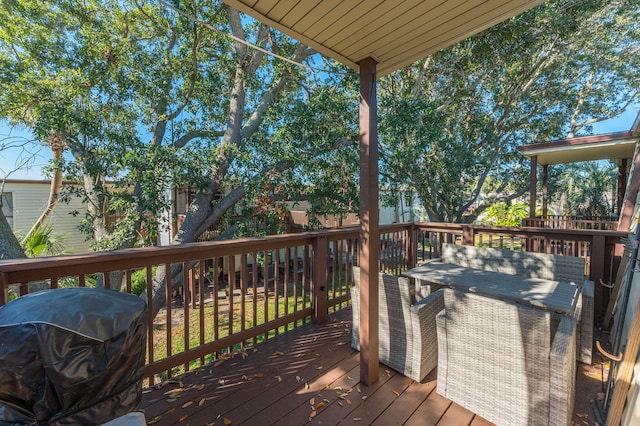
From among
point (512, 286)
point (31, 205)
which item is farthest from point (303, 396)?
point (31, 205)

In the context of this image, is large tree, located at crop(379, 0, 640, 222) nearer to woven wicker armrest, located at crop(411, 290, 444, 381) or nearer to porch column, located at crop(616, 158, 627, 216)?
porch column, located at crop(616, 158, 627, 216)

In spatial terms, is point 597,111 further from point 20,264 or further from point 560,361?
point 20,264

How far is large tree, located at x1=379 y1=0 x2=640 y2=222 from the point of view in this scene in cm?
625

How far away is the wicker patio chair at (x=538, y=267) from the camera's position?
2.55 metres

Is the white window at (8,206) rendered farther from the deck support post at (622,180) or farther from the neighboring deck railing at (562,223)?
the deck support post at (622,180)

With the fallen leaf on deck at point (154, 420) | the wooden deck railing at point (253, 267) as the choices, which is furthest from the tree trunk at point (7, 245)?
the fallen leaf on deck at point (154, 420)

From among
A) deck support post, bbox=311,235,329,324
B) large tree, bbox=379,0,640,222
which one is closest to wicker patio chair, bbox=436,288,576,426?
deck support post, bbox=311,235,329,324

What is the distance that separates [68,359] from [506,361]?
2.17m

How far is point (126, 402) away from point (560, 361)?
2089 millimetres

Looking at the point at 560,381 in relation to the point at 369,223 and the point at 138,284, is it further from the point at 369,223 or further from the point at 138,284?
the point at 138,284

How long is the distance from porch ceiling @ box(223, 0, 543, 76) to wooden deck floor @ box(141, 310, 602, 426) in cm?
252

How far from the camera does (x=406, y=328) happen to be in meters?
2.35

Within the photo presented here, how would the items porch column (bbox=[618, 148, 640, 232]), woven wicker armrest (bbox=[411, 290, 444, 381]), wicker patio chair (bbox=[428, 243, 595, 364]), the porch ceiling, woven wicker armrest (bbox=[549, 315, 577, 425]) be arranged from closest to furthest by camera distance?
woven wicker armrest (bbox=[549, 315, 577, 425]), the porch ceiling, woven wicker armrest (bbox=[411, 290, 444, 381]), wicker patio chair (bbox=[428, 243, 595, 364]), porch column (bbox=[618, 148, 640, 232])

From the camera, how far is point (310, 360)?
2619 mm
